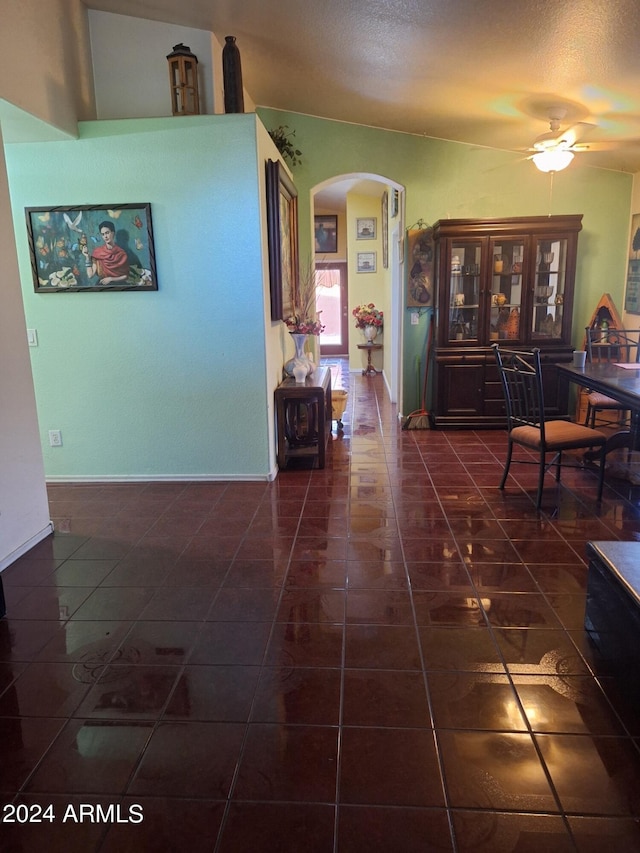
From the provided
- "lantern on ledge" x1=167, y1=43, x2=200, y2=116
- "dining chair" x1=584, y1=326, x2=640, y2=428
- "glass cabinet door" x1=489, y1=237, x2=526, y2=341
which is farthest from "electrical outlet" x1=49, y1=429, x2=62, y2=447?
"dining chair" x1=584, y1=326, x2=640, y2=428

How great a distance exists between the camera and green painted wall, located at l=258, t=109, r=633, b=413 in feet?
17.7

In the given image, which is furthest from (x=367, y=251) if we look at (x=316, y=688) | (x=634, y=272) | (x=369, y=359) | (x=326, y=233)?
(x=316, y=688)

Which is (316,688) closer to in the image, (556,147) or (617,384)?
(617,384)

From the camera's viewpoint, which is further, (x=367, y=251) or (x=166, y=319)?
(x=367, y=251)

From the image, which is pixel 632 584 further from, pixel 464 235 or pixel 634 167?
pixel 634 167

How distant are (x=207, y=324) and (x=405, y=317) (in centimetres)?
255

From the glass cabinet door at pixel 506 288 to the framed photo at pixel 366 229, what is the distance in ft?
13.7

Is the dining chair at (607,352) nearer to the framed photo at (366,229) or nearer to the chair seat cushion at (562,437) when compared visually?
the chair seat cushion at (562,437)

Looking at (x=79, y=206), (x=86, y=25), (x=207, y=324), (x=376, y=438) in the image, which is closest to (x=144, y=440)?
(x=207, y=324)

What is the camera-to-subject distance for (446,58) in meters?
3.51

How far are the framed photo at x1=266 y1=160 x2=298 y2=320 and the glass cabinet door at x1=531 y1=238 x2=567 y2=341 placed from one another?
7.37 feet

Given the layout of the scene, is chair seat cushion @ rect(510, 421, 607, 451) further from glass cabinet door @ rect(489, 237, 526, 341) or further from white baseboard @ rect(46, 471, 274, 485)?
glass cabinet door @ rect(489, 237, 526, 341)

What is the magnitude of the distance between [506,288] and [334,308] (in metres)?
6.60

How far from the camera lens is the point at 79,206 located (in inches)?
147
